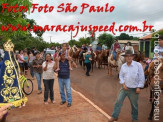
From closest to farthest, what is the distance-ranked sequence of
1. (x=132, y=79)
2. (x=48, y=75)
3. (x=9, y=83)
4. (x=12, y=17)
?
(x=132, y=79)
(x=9, y=83)
(x=48, y=75)
(x=12, y=17)

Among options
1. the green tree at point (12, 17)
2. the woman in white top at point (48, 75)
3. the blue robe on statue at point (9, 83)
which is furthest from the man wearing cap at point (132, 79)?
the green tree at point (12, 17)

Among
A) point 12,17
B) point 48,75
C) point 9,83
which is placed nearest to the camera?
point 9,83

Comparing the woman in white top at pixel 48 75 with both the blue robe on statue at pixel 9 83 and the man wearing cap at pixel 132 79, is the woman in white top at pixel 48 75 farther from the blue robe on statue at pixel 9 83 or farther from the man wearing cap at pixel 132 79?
the man wearing cap at pixel 132 79

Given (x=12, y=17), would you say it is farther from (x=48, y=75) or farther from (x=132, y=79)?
(x=132, y=79)

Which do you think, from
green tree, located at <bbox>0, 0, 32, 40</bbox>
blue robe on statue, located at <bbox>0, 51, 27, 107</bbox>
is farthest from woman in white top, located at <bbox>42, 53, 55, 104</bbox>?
green tree, located at <bbox>0, 0, 32, 40</bbox>

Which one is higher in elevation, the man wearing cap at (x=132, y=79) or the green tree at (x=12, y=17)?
the green tree at (x=12, y=17)

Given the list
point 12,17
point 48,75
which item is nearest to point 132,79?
point 48,75

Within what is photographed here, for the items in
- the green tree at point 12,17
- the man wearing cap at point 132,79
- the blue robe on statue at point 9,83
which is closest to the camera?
the man wearing cap at point 132,79

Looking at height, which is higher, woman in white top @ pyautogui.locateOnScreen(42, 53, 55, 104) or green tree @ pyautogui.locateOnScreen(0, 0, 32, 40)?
green tree @ pyautogui.locateOnScreen(0, 0, 32, 40)

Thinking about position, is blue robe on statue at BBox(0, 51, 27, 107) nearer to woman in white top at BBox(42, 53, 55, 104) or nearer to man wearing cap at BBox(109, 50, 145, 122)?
woman in white top at BBox(42, 53, 55, 104)

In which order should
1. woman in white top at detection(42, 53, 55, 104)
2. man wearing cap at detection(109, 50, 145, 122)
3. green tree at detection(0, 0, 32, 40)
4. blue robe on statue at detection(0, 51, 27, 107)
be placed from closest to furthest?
man wearing cap at detection(109, 50, 145, 122) → blue robe on statue at detection(0, 51, 27, 107) → woman in white top at detection(42, 53, 55, 104) → green tree at detection(0, 0, 32, 40)

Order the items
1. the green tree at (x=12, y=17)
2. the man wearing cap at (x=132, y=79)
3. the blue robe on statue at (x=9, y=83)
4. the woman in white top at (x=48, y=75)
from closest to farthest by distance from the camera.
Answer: the man wearing cap at (x=132, y=79), the blue robe on statue at (x=9, y=83), the woman in white top at (x=48, y=75), the green tree at (x=12, y=17)

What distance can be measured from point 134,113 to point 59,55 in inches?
121

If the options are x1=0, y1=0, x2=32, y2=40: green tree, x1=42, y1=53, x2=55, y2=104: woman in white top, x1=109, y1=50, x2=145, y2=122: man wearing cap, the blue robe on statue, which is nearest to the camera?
x1=109, y1=50, x2=145, y2=122: man wearing cap
